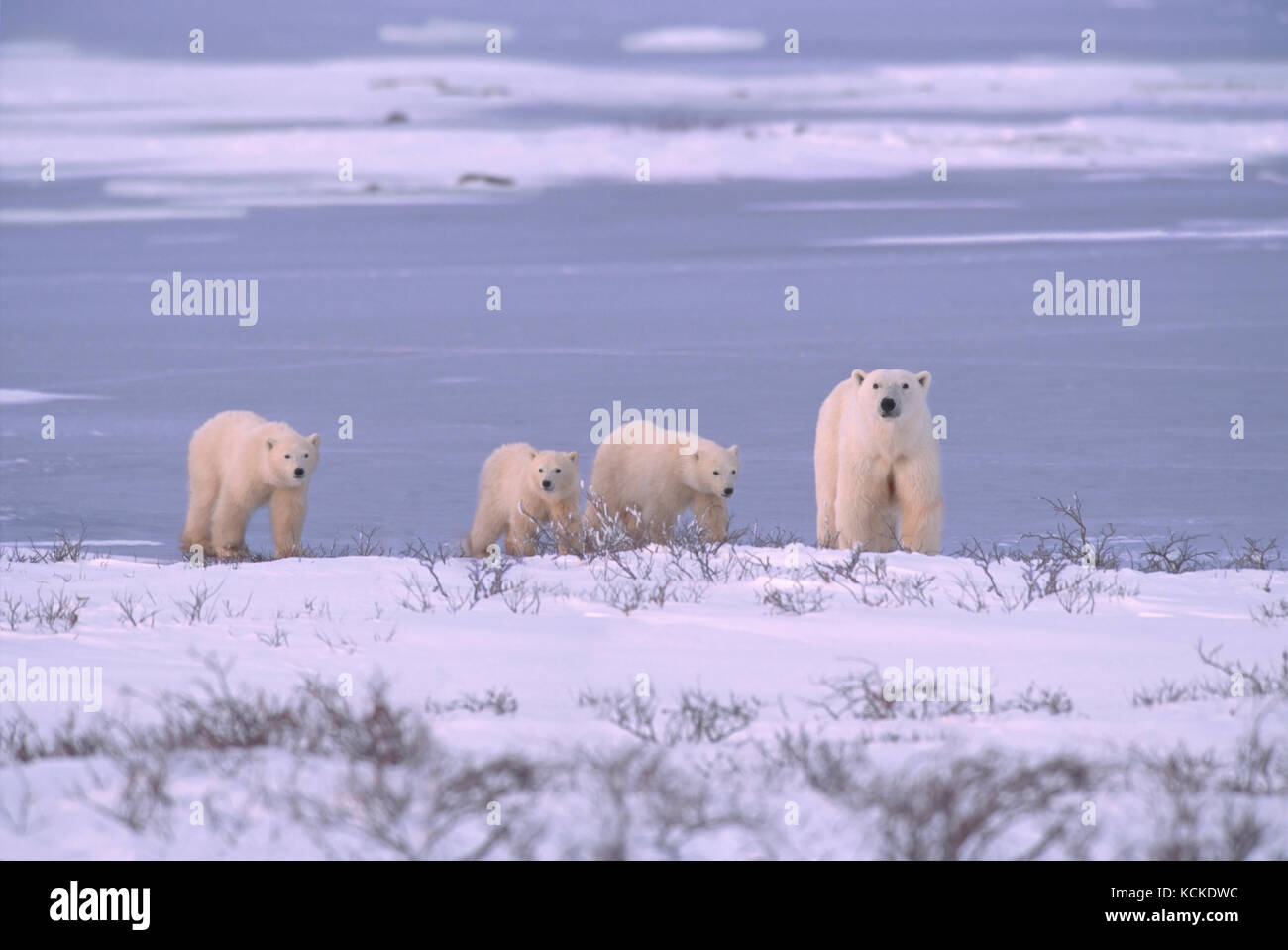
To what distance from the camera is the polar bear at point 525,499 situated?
788 cm

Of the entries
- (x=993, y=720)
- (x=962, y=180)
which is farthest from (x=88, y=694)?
(x=962, y=180)

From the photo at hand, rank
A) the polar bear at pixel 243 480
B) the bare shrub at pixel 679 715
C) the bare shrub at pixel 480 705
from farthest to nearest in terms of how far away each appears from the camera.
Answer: the polar bear at pixel 243 480
the bare shrub at pixel 480 705
the bare shrub at pixel 679 715

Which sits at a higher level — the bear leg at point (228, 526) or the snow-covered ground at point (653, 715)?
the bear leg at point (228, 526)

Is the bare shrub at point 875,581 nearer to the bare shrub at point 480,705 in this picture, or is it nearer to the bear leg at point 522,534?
the bare shrub at point 480,705

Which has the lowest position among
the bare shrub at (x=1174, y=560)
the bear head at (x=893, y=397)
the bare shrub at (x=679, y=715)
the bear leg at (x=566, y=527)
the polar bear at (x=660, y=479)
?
the bare shrub at (x=679, y=715)

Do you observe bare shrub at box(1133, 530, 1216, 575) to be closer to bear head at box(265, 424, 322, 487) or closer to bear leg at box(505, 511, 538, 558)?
bear leg at box(505, 511, 538, 558)

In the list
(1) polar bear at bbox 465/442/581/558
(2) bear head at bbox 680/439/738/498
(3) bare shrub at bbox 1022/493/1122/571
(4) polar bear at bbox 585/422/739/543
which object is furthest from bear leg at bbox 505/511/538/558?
(3) bare shrub at bbox 1022/493/1122/571

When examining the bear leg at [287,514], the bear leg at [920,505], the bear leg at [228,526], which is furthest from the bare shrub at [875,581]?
the bear leg at [228,526]

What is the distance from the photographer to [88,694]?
455cm

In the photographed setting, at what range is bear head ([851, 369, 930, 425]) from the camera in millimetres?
7047

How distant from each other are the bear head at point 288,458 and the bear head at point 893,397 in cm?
258

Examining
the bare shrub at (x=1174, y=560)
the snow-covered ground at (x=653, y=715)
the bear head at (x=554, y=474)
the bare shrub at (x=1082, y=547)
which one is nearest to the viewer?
the snow-covered ground at (x=653, y=715)

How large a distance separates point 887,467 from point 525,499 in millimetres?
1780

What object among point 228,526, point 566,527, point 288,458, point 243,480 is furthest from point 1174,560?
point 228,526
